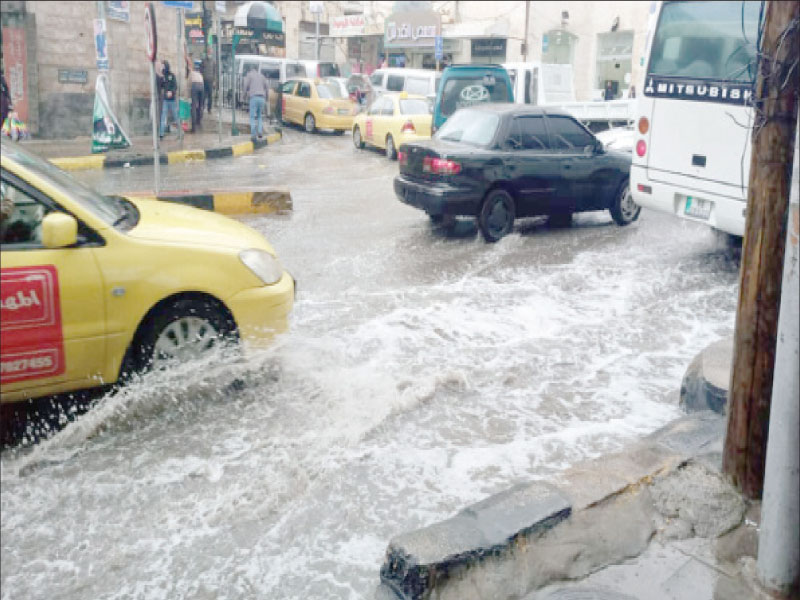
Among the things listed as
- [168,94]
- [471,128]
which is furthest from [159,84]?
[471,128]

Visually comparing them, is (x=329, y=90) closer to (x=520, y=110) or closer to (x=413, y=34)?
(x=413, y=34)

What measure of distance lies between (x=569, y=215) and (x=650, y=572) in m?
8.50

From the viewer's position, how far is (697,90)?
27.7ft

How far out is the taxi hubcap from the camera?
194 inches

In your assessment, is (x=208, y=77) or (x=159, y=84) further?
(x=208, y=77)

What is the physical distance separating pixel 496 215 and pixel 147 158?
30.5 feet

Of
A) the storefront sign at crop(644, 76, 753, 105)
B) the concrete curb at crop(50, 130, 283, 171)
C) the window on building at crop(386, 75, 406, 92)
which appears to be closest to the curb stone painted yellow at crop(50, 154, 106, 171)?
the concrete curb at crop(50, 130, 283, 171)

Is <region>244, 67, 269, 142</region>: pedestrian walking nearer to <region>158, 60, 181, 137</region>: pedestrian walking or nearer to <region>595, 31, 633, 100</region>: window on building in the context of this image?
<region>158, 60, 181, 137</region>: pedestrian walking

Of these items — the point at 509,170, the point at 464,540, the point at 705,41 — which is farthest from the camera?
the point at 509,170

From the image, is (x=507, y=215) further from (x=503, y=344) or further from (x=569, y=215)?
(x=503, y=344)

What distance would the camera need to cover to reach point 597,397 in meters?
5.68

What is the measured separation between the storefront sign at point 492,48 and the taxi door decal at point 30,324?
114 feet

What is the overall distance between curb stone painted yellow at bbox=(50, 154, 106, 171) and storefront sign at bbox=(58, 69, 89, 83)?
141 inches

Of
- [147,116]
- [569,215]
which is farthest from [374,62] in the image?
[569,215]
